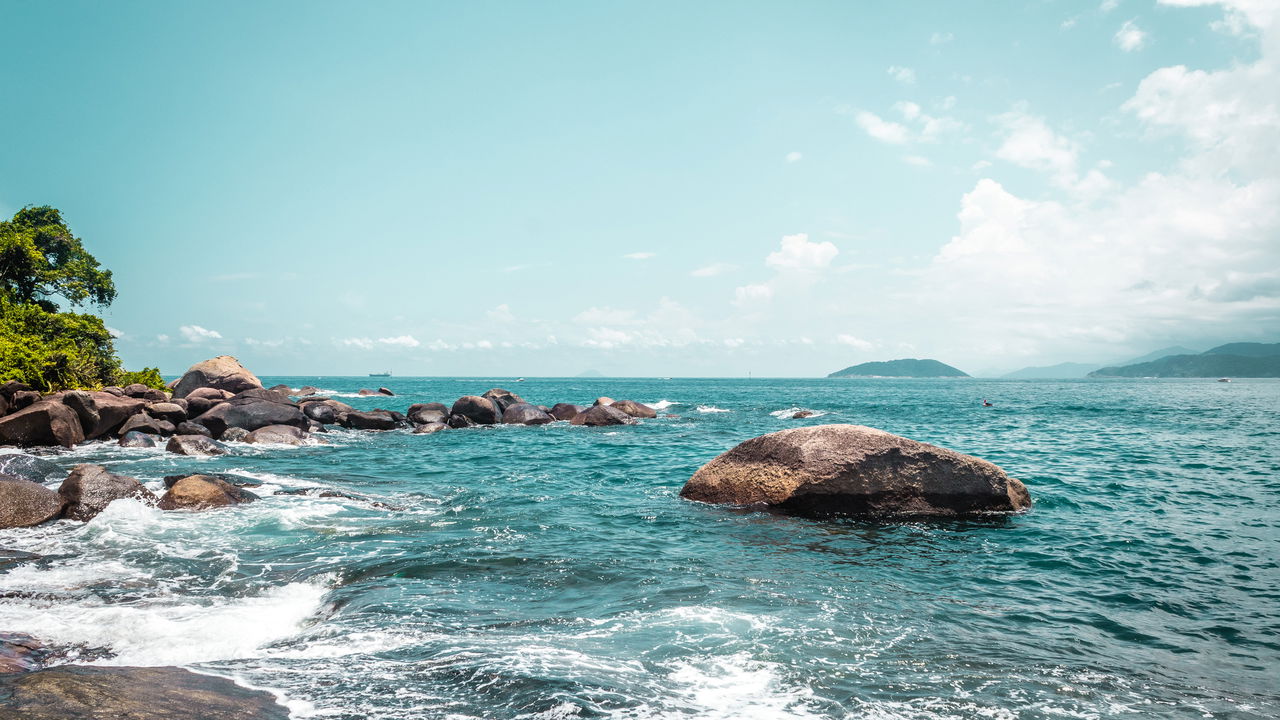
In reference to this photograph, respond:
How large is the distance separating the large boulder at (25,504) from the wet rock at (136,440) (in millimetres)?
13513

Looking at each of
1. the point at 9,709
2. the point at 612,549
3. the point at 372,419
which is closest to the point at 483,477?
the point at 612,549

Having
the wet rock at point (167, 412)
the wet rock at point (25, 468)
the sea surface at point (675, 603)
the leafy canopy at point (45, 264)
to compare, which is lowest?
the sea surface at point (675, 603)

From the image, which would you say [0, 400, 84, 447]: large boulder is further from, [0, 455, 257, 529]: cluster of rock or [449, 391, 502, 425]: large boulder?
[449, 391, 502, 425]: large boulder

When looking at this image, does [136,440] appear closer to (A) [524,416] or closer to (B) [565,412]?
(A) [524,416]

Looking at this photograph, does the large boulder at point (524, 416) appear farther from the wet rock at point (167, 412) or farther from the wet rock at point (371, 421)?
the wet rock at point (167, 412)

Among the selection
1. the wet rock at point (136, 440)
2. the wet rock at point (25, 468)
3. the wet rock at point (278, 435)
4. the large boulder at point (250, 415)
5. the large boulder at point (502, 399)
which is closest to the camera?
the wet rock at point (25, 468)

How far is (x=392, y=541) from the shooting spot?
11.3m

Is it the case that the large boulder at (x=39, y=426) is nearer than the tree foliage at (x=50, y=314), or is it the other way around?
the large boulder at (x=39, y=426)

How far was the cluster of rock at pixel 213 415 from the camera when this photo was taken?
2270cm

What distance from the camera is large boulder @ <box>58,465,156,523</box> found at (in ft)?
40.2

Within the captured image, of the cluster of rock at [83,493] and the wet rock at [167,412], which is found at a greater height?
the wet rock at [167,412]

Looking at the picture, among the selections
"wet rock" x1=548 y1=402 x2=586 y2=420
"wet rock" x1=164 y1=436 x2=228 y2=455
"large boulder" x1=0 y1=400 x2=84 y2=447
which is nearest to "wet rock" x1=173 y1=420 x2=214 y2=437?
"wet rock" x1=164 y1=436 x2=228 y2=455

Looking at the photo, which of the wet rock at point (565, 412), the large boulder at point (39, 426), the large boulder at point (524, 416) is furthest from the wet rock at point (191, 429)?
the wet rock at point (565, 412)

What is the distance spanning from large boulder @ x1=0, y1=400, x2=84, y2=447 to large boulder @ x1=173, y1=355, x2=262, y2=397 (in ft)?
44.8
